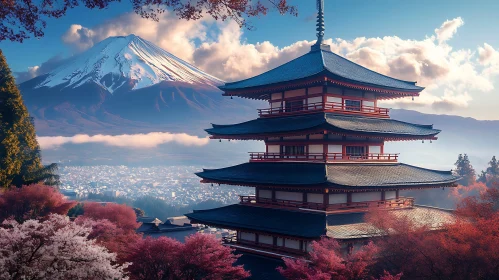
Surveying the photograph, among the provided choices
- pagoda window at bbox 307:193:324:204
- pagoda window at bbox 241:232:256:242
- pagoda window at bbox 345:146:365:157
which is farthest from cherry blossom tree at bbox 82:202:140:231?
pagoda window at bbox 345:146:365:157

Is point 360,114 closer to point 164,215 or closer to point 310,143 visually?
point 310,143

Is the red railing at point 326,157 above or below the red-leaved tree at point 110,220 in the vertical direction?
above

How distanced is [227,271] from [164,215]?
111 m

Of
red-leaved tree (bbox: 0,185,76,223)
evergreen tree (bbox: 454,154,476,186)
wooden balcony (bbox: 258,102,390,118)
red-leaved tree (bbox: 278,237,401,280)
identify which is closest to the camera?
red-leaved tree (bbox: 278,237,401,280)

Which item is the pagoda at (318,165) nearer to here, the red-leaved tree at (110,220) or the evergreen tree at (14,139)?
the red-leaved tree at (110,220)

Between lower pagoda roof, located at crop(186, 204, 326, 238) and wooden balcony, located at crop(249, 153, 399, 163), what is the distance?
2829mm

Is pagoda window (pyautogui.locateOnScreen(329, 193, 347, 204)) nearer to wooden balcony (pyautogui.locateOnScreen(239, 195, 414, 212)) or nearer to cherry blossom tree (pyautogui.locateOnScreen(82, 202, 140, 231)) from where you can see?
wooden balcony (pyautogui.locateOnScreen(239, 195, 414, 212))

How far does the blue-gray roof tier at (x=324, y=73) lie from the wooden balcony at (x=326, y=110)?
1.57 meters

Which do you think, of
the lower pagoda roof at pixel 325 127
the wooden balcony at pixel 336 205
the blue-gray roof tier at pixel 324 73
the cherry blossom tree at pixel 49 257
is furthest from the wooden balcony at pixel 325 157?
the cherry blossom tree at pixel 49 257

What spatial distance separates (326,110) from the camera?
2512 centimetres

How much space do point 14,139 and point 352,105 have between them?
26.3 m

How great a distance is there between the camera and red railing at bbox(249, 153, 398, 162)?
2456 cm

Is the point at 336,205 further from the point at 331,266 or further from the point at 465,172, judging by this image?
the point at 465,172

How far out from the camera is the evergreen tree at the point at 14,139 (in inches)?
1449
